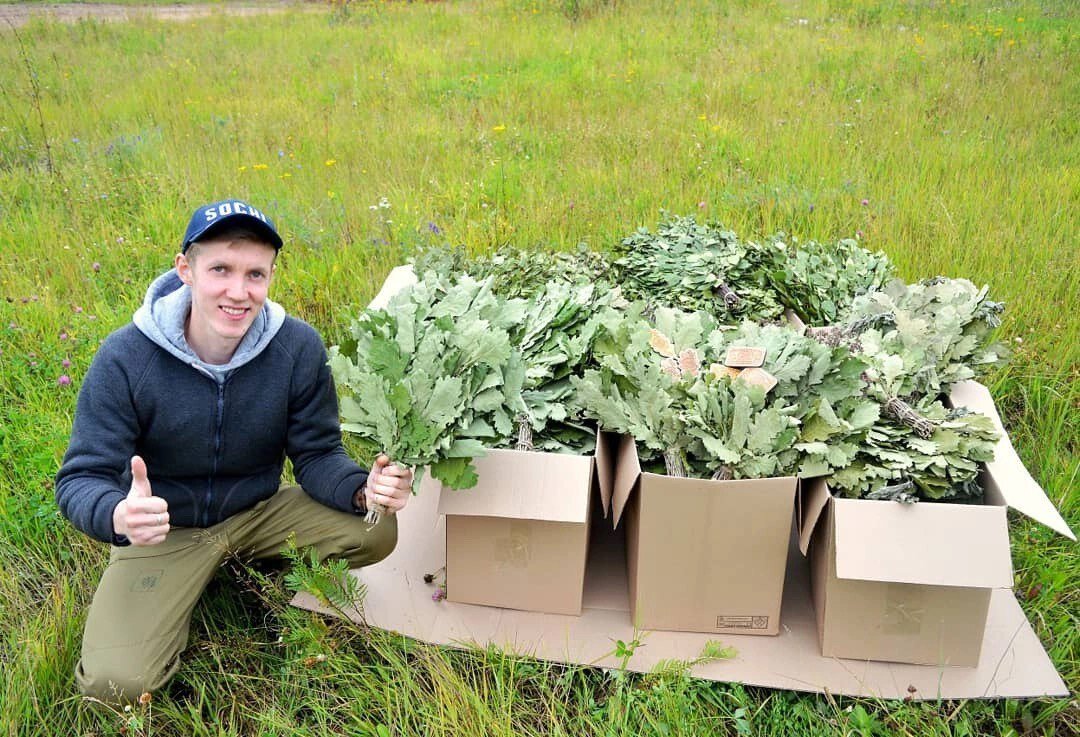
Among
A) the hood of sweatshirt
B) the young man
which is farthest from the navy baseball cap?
the hood of sweatshirt

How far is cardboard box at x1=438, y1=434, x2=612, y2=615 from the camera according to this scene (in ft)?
6.23

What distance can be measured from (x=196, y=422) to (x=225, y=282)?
0.40 meters

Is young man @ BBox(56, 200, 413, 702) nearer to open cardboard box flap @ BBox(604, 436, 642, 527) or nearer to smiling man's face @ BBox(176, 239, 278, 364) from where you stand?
smiling man's face @ BBox(176, 239, 278, 364)

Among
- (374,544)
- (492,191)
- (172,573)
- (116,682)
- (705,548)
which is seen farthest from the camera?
(492,191)

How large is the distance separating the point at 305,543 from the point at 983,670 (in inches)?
74.7

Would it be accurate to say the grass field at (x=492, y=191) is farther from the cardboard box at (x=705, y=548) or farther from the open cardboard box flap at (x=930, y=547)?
the open cardboard box flap at (x=930, y=547)

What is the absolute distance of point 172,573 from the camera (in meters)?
2.07

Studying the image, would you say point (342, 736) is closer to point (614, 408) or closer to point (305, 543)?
point (305, 543)

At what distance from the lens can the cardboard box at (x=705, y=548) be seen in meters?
1.88

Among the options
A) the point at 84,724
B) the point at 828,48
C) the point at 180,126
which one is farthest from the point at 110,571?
the point at 828,48

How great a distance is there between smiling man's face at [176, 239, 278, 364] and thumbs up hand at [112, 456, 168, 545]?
43 cm

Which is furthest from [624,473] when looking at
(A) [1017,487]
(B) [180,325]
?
(B) [180,325]

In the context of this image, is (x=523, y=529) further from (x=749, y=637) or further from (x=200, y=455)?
(x=200, y=455)

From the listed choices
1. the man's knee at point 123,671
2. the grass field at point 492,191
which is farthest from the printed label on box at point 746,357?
the man's knee at point 123,671
